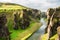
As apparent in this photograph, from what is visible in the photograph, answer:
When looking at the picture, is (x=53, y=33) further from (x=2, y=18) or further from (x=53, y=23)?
(x=2, y=18)

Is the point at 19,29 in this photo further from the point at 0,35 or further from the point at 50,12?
the point at 0,35

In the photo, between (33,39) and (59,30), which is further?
(33,39)

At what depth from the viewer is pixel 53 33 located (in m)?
119

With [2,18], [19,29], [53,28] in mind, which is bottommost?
[19,29]

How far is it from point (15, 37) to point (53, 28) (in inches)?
912

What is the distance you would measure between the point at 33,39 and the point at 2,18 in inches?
1749

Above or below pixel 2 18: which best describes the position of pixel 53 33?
below

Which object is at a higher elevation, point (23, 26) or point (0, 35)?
point (0, 35)

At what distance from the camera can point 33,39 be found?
5118 inches

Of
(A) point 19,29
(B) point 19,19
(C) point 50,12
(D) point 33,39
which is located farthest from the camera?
(B) point 19,19

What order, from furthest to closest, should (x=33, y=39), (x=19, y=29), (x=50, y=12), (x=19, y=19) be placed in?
(x=19, y=19)
(x=19, y=29)
(x=50, y=12)
(x=33, y=39)

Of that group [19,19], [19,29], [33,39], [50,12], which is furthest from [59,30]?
[19,19]

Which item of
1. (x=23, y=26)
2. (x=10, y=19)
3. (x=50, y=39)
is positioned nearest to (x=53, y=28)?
(x=50, y=39)

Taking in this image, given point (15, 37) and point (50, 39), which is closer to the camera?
point (50, 39)
